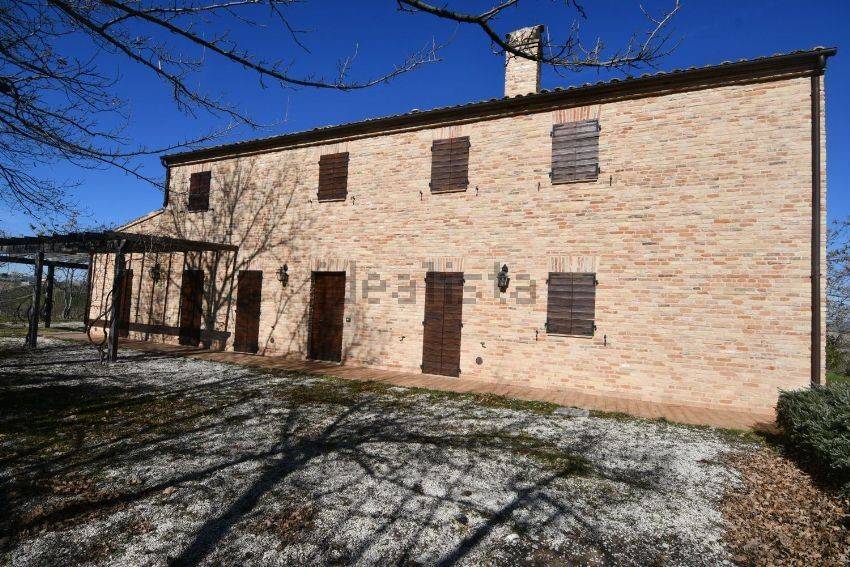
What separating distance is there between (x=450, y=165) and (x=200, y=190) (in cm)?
818

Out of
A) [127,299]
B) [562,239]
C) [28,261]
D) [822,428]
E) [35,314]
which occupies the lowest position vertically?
[822,428]

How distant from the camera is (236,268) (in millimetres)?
11711

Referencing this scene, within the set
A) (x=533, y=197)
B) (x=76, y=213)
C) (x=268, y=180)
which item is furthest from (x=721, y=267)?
(x=268, y=180)

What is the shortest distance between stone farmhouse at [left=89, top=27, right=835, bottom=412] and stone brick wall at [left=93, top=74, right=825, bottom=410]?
0.10 ft

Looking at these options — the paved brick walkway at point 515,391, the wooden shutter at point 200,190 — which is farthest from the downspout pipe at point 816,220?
the wooden shutter at point 200,190

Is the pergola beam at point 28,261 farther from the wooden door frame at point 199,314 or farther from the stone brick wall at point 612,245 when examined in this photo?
the stone brick wall at point 612,245

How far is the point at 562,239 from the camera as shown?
8156 mm

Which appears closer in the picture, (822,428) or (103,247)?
(822,428)

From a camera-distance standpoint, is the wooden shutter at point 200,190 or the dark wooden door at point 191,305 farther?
the wooden shutter at point 200,190

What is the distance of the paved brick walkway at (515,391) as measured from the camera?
21.2 ft

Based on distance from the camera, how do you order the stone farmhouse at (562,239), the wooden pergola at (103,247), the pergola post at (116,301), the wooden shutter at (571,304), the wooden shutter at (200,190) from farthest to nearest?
the wooden shutter at (200,190) < the wooden pergola at (103,247) < the pergola post at (116,301) < the wooden shutter at (571,304) < the stone farmhouse at (562,239)

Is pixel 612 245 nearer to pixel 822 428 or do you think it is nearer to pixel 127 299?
pixel 822 428

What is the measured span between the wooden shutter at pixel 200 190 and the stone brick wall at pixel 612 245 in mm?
3613

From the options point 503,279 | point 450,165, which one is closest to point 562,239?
point 503,279
